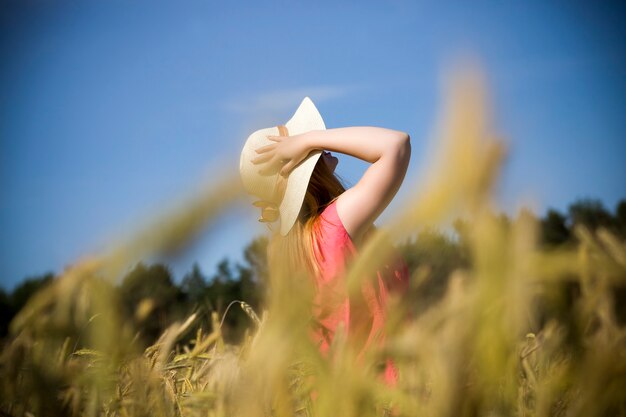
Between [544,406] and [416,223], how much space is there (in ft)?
0.77

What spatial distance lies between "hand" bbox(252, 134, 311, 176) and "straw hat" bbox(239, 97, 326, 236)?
3 cm

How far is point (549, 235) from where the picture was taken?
23.3m

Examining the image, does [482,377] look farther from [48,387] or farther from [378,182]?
[378,182]

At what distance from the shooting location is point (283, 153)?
5.69 ft

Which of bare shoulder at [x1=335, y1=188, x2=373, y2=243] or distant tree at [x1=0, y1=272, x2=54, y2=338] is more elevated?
distant tree at [x1=0, y1=272, x2=54, y2=338]

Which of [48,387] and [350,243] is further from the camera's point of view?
[350,243]

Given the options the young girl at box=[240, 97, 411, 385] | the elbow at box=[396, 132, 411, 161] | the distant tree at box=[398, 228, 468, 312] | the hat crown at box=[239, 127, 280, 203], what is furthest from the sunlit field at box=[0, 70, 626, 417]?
the hat crown at box=[239, 127, 280, 203]

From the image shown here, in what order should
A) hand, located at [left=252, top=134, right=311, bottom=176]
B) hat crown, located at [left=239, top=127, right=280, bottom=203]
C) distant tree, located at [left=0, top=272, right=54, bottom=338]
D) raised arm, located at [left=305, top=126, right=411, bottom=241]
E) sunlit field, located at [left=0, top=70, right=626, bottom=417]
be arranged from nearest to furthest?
sunlit field, located at [left=0, top=70, right=626, bottom=417] < raised arm, located at [left=305, top=126, right=411, bottom=241] < hand, located at [left=252, top=134, right=311, bottom=176] < hat crown, located at [left=239, top=127, right=280, bottom=203] < distant tree, located at [left=0, top=272, right=54, bottom=338]

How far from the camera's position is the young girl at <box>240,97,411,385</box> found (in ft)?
5.17

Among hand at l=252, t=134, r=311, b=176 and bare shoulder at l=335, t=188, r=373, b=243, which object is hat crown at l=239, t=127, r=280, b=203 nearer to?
hand at l=252, t=134, r=311, b=176

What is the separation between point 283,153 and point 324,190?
28 centimetres

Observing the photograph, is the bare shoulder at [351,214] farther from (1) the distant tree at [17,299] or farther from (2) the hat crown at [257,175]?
(1) the distant tree at [17,299]

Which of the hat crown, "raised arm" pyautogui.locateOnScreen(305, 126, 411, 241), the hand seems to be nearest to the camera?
"raised arm" pyautogui.locateOnScreen(305, 126, 411, 241)

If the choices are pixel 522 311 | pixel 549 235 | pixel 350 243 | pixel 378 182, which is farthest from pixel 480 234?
pixel 549 235
